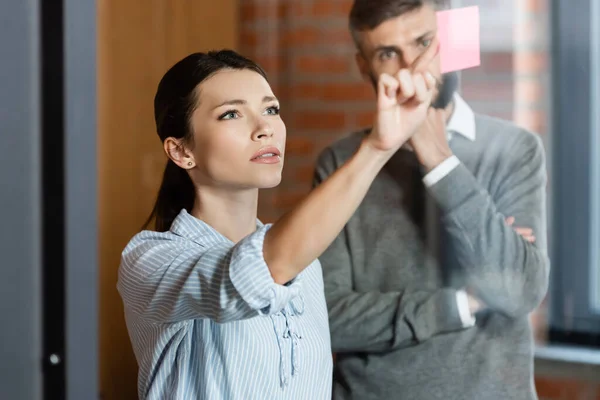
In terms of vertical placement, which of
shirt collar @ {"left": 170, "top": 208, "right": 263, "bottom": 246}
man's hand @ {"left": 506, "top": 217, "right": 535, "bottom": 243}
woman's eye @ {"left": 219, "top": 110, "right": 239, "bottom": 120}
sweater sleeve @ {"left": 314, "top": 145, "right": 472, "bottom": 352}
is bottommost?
sweater sleeve @ {"left": 314, "top": 145, "right": 472, "bottom": 352}

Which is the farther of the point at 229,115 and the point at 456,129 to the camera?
the point at 456,129

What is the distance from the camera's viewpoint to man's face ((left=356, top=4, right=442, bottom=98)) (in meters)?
0.79

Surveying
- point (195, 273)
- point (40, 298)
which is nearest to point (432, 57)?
point (195, 273)

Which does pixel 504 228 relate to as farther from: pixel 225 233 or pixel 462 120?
pixel 225 233

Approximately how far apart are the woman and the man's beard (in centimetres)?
8

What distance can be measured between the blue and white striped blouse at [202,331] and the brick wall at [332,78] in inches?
5.6

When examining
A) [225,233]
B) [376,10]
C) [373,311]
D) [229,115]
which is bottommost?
[373,311]

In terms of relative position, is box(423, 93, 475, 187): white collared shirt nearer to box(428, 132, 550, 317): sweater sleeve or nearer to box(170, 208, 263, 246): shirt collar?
box(428, 132, 550, 317): sweater sleeve

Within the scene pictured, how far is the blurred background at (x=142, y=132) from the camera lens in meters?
0.75

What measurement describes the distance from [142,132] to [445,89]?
315 mm

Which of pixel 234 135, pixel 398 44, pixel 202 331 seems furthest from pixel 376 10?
pixel 202 331

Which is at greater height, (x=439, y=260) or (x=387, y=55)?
(x=387, y=55)

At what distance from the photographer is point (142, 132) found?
30.0 inches

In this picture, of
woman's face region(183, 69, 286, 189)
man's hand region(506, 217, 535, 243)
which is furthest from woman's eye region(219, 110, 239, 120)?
man's hand region(506, 217, 535, 243)
